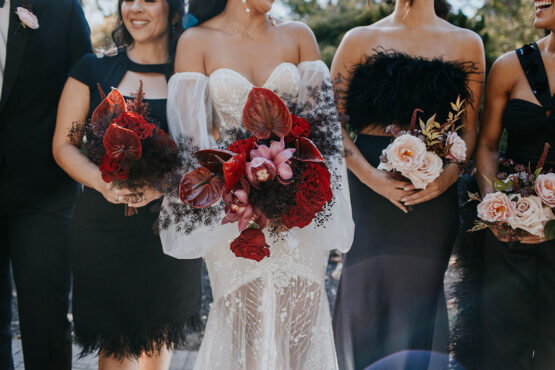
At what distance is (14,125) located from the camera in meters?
2.69

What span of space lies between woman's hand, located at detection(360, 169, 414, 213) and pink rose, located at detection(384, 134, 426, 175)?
0.23m

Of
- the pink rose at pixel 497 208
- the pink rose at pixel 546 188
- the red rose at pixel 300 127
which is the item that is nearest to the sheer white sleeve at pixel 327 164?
the red rose at pixel 300 127

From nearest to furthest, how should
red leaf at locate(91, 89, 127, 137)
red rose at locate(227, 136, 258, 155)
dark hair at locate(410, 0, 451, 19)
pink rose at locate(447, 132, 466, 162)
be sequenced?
1. red rose at locate(227, 136, 258, 155)
2. red leaf at locate(91, 89, 127, 137)
3. pink rose at locate(447, 132, 466, 162)
4. dark hair at locate(410, 0, 451, 19)

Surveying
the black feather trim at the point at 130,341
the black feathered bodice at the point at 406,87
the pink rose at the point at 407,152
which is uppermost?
the black feathered bodice at the point at 406,87

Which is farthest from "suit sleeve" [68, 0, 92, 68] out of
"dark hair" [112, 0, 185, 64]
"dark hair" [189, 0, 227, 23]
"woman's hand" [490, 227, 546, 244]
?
"woman's hand" [490, 227, 546, 244]

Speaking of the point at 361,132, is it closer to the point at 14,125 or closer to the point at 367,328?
the point at 367,328

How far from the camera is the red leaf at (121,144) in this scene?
6.59 feet

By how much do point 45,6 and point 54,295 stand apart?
171cm

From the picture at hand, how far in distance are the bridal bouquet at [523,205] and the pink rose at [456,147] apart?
25 centimetres

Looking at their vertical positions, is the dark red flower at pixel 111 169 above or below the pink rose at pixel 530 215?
above

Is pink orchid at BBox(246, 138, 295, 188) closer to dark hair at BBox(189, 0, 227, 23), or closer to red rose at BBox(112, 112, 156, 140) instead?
red rose at BBox(112, 112, 156, 140)

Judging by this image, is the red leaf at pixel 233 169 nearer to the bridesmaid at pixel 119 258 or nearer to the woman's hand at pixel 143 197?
the woman's hand at pixel 143 197

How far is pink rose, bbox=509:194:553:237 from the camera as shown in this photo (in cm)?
220

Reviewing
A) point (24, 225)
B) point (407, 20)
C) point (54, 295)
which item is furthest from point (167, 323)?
point (407, 20)
